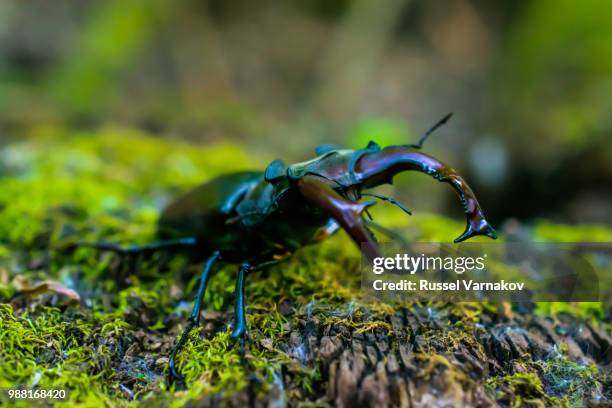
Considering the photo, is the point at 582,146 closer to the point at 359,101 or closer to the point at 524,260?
the point at 524,260

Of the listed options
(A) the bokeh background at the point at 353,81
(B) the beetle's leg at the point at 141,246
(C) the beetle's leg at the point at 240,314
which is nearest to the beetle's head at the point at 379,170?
(C) the beetle's leg at the point at 240,314

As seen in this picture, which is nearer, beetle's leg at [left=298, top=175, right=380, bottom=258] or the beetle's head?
beetle's leg at [left=298, top=175, right=380, bottom=258]

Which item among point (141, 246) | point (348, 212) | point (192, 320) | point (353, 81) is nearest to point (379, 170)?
point (348, 212)

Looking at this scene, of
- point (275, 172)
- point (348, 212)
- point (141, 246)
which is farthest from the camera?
point (141, 246)

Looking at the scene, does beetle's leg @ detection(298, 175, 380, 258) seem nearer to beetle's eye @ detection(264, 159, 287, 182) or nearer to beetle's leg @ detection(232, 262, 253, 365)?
beetle's eye @ detection(264, 159, 287, 182)

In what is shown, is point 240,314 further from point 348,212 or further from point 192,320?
point 348,212

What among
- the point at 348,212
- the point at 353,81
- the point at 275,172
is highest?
the point at 353,81

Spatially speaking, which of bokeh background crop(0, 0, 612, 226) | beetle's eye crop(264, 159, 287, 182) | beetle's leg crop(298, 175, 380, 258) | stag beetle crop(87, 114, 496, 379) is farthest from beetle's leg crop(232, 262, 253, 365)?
bokeh background crop(0, 0, 612, 226)

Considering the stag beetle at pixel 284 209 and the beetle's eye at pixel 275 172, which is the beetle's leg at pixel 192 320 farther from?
the beetle's eye at pixel 275 172
